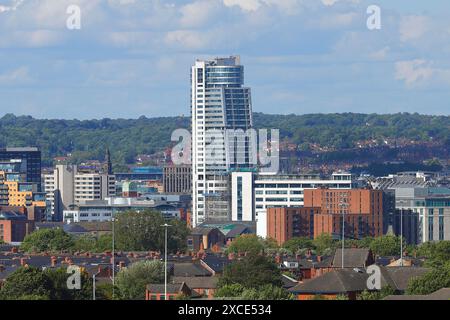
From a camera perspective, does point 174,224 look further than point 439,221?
No

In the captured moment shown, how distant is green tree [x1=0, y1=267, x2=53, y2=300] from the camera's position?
43.4 metres

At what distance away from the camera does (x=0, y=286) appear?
49.6m

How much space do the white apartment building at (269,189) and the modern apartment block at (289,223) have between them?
1511 cm

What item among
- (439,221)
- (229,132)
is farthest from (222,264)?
(229,132)

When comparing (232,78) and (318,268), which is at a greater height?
(232,78)

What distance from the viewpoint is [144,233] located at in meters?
97.0

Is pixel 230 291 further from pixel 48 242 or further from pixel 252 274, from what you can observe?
pixel 48 242

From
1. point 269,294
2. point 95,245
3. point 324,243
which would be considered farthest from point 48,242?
point 269,294

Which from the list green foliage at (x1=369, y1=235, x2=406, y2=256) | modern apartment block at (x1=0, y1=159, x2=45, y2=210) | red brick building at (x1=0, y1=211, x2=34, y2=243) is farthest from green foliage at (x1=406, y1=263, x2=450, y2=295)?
modern apartment block at (x1=0, y1=159, x2=45, y2=210)

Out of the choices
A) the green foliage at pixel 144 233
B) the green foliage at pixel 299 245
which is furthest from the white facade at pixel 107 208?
the green foliage at pixel 144 233

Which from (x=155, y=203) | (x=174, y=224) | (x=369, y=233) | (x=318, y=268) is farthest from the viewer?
(x=155, y=203)

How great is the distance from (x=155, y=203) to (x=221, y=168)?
12293 millimetres
